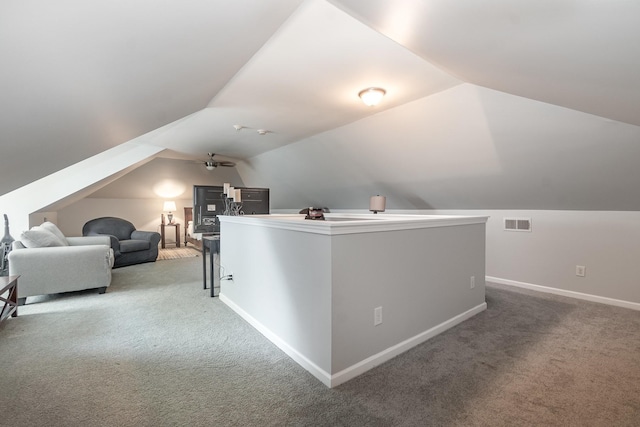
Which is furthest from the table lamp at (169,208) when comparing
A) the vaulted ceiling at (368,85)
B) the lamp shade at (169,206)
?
the vaulted ceiling at (368,85)

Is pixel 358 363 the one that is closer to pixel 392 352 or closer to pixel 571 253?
pixel 392 352

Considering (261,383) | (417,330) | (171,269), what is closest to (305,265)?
(261,383)

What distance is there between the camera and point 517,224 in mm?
3947

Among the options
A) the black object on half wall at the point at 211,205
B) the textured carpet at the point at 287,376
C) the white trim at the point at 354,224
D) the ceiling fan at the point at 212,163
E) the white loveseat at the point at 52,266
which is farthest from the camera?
the ceiling fan at the point at 212,163

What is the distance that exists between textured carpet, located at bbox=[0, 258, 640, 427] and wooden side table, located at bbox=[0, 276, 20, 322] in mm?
89

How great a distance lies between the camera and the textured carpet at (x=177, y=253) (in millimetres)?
6262

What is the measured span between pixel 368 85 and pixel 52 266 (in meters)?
3.98

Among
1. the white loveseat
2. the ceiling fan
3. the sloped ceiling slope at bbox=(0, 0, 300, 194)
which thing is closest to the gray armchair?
the white loveseat

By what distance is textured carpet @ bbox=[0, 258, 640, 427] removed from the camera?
5.03ft

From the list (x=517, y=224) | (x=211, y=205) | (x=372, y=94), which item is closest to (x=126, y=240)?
(x=211, y=205)

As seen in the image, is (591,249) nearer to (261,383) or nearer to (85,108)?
(261,383)

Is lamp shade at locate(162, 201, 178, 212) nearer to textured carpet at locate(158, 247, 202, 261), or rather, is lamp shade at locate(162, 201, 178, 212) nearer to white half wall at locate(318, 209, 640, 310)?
textured carpet at locate(158, 247, 202, 261)

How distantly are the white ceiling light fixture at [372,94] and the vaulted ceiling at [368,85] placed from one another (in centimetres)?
9

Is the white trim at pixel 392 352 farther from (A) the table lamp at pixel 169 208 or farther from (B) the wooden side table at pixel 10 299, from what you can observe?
(A) the table lamp at pixel 169 208
